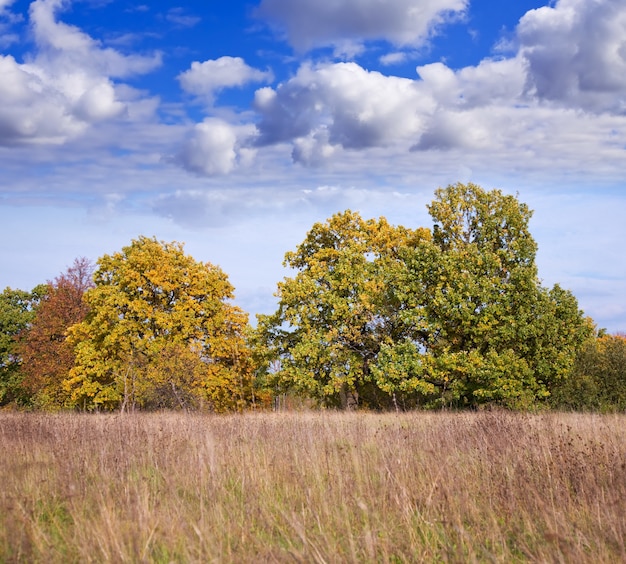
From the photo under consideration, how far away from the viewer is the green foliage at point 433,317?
28.8 metres

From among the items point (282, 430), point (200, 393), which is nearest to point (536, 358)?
point (200, 393)

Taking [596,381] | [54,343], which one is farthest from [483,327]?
[54,343]

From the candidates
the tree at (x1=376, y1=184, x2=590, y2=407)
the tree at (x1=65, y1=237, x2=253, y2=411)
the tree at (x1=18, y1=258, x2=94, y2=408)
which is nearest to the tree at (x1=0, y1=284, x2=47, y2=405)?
the tree at (x1=18, y1=258, x2=94, y2=408)

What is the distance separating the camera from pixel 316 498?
292 inches

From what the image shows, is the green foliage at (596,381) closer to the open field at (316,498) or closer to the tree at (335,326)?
the tree at (335,326)

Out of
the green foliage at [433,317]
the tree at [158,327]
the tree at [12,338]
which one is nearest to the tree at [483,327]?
the green foliage at [433,317]

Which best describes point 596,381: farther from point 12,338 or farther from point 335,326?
point 12,338

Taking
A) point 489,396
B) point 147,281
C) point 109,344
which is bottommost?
point 489,396

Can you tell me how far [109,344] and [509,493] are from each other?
103 feet

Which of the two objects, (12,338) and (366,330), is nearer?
(366,330)

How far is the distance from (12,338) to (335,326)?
104ft

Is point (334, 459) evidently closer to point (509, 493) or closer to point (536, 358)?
point (509, 493)

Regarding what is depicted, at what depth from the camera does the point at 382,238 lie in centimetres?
3562

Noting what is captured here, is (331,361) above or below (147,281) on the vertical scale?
below
